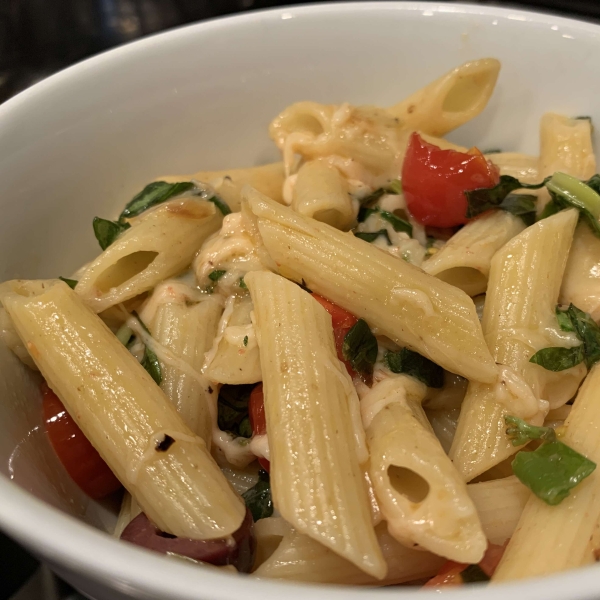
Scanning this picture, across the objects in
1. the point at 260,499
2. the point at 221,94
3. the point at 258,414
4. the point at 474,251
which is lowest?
the point at 260,499

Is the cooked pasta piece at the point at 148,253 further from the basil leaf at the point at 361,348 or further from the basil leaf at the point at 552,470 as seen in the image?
the basil leaf at the point at 552,470

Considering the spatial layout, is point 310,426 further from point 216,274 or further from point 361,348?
point 216,274

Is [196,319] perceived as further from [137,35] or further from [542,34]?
[137,35]

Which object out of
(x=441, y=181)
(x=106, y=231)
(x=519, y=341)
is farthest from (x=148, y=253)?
(x=519, y=341)

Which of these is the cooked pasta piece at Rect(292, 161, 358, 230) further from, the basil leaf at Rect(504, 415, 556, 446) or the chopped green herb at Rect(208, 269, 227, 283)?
the basil leaf at Rect(504, 415, 556, 446)

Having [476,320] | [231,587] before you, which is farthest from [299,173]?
[231,587]

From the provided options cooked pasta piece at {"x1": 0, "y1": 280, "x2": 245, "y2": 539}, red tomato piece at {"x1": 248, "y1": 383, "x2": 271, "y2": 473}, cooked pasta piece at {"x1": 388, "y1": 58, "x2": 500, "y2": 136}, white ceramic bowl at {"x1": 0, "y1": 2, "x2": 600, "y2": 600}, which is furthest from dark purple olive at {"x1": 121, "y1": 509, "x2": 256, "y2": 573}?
cooked pasta piece at {"x1": 388, "y1": 58, "x2": 500, "y2": 136}

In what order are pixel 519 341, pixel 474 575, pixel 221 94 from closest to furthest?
pixel 474 575 → pixel 519 341 → pixel 221 94
